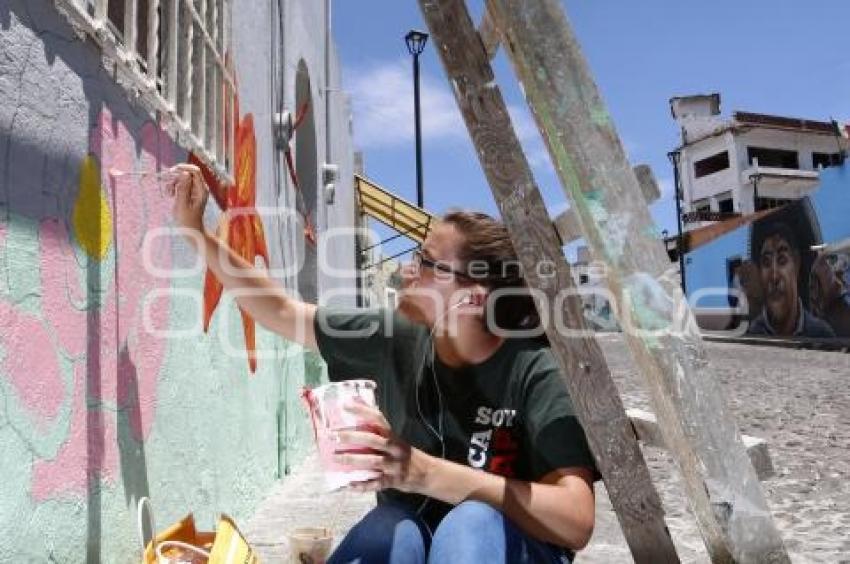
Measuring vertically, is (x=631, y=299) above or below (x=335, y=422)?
above

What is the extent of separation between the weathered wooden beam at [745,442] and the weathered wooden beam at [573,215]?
1.68 feet

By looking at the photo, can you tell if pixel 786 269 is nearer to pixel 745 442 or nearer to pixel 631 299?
pixel 745 442

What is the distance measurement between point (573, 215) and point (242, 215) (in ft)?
9.85

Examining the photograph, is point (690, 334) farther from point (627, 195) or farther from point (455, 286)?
point (455, 286)

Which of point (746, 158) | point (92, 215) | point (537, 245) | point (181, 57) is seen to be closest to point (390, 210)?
point (181, 57)

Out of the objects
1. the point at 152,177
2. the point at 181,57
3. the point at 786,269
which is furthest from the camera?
the point at 786,269

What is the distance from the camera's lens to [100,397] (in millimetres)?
2264

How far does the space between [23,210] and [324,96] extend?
7927 millimetres

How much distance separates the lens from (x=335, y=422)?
1621mm

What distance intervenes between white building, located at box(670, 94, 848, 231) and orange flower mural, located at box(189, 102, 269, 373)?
1404 inches

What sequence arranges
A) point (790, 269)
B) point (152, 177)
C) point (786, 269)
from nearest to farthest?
point (152, 177) < point (790, 269) < point (786, 269)

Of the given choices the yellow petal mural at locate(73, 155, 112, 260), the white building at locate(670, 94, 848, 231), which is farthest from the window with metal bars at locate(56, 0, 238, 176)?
the white building at locate(670, 94, 848, 231)

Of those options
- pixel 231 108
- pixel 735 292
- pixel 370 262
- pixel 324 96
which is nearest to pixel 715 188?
pixel 735 292

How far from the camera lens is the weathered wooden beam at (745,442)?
76.8 inches
